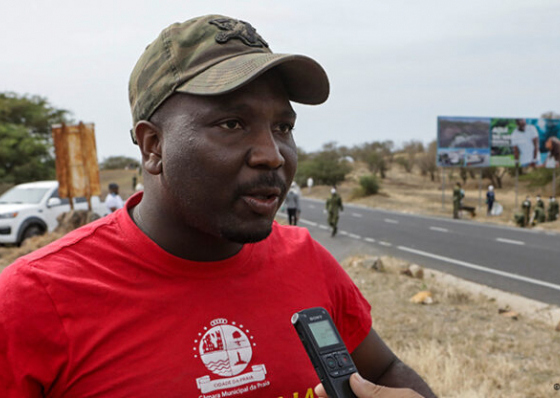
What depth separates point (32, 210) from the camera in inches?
469

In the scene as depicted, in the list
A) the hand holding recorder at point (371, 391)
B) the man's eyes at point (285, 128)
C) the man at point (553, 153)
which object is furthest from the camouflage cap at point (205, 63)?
the man at point (553, 153)

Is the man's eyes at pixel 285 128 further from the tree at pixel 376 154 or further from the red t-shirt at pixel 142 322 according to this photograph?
the tree at pixel 376 154

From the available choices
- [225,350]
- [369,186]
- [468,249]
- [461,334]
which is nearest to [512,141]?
[369,186]

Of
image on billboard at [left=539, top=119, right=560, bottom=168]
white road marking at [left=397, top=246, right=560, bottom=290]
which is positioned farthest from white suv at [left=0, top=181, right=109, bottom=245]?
image on billboard at [left=539, top=119, right=560, bottom=168]

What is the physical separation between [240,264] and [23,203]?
12.1 metres

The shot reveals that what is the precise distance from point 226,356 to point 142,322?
23 centimetres

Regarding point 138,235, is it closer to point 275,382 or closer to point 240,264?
point 240,264

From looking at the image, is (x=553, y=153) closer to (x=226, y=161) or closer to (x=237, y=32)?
(x=237, y=32)

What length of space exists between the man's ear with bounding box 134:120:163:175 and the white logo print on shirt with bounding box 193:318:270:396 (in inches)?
17.9

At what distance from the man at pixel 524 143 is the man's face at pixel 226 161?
36.5 metres

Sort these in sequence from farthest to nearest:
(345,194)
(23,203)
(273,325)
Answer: (345,194) < (23,203) < (273,325)

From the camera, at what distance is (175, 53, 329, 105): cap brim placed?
1345 millimetres

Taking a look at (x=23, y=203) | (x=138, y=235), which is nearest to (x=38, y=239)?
(x=23, y=203)

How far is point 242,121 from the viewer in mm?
1416
